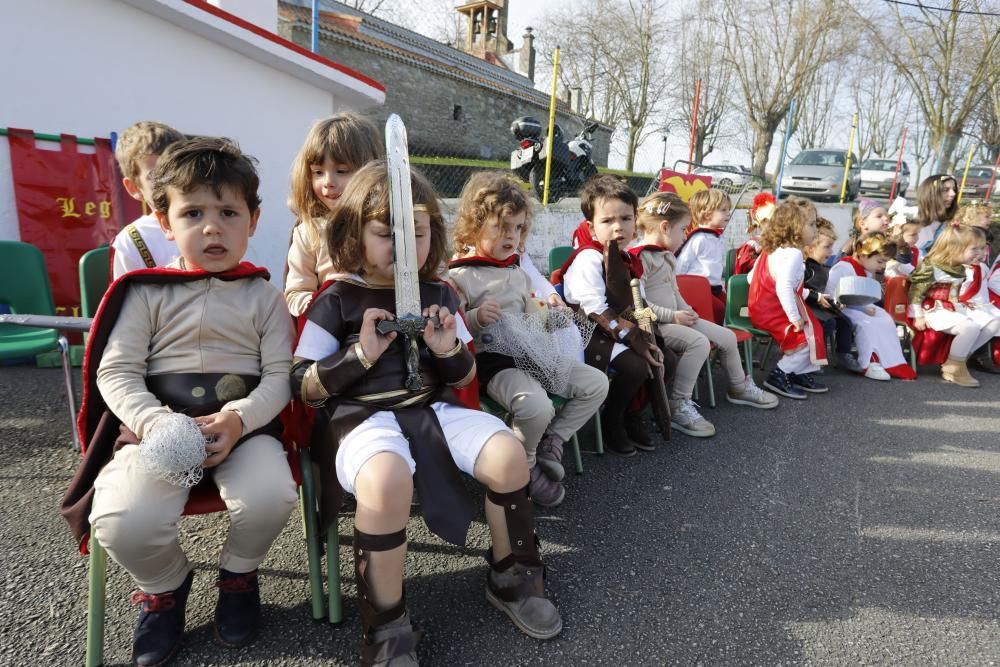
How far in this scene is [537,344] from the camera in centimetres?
254

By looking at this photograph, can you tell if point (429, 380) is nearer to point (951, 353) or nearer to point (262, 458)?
point (262, 458)

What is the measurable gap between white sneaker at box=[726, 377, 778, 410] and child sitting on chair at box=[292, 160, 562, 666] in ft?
9.16

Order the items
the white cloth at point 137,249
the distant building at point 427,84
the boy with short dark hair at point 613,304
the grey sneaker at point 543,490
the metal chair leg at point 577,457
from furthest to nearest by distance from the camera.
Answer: the distant building at point 427,84 < the boy with short dark hair at point 613,304 < the metal chair leg at point 577,457 < the grey sneaker at point 543,490 < the white cloth at point 137,249

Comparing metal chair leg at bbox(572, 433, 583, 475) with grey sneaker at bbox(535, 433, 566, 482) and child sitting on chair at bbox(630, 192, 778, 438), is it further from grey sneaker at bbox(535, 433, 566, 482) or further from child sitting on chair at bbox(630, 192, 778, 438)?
child sitting on chair at bbox(630, 192, 778, 438)

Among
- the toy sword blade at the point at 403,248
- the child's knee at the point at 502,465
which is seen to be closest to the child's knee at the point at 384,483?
the child's knee at the point at 502,465

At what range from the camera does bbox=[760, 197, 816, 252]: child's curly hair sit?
448 cm

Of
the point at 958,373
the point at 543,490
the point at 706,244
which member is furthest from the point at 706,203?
the point at 543,490

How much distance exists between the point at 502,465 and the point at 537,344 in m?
0.86

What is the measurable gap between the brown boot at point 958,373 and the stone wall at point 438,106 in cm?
1484

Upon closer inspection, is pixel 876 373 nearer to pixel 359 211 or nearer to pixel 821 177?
pixel 359 211

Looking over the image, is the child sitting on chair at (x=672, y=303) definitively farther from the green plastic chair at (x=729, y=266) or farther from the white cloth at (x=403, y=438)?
the green plastic chair at (x=729, y=266)

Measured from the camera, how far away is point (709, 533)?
2.48 m

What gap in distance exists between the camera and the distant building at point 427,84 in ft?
55.0

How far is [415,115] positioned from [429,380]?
64.2ft
